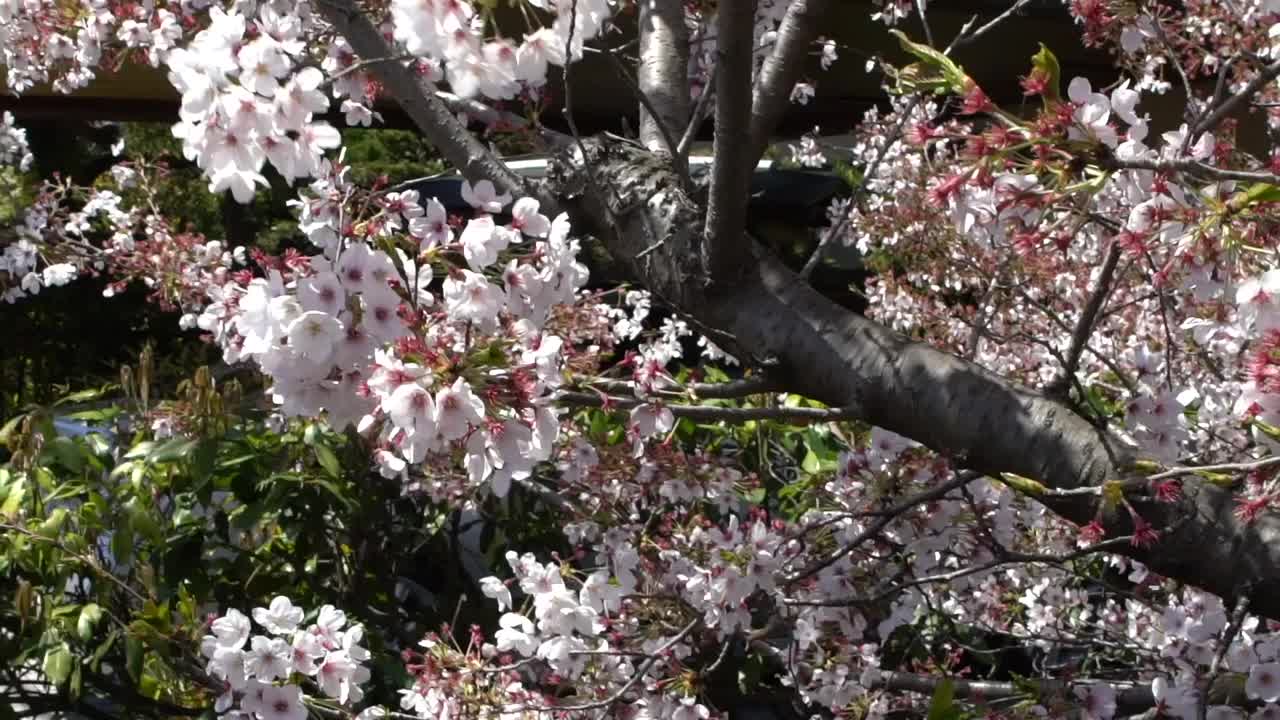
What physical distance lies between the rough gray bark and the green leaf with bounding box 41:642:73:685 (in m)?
1.59

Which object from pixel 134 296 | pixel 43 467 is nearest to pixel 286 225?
pixel 134 296

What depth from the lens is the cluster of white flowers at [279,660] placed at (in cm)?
236

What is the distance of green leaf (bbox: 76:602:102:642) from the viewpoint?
2846 mm

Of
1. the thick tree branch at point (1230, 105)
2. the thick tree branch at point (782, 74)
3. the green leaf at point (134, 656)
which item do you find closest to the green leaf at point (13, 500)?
the green leaf at point (134, 656)

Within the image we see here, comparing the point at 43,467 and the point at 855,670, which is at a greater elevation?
the point at 43,467

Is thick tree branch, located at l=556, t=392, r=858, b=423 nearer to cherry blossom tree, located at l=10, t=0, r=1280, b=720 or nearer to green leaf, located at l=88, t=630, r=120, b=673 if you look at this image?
cherry blossom tree, located at l=10, t=0, r=1280, b=720

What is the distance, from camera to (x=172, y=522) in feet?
10.8

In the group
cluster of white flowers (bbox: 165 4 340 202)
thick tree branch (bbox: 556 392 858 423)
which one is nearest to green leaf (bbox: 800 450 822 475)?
thick tree branch (bbox: 556 392 858 423)

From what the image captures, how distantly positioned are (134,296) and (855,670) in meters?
8.98

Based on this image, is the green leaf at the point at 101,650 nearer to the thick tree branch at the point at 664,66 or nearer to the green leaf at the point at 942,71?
the thick tree branch at the point at 664,66

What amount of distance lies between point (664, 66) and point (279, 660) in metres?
1.49

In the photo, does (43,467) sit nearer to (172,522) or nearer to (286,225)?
(172,522)

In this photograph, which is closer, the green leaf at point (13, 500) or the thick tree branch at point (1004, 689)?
the thick tree branch at point (1004, 689)

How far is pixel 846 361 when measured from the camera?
73.8 inches
